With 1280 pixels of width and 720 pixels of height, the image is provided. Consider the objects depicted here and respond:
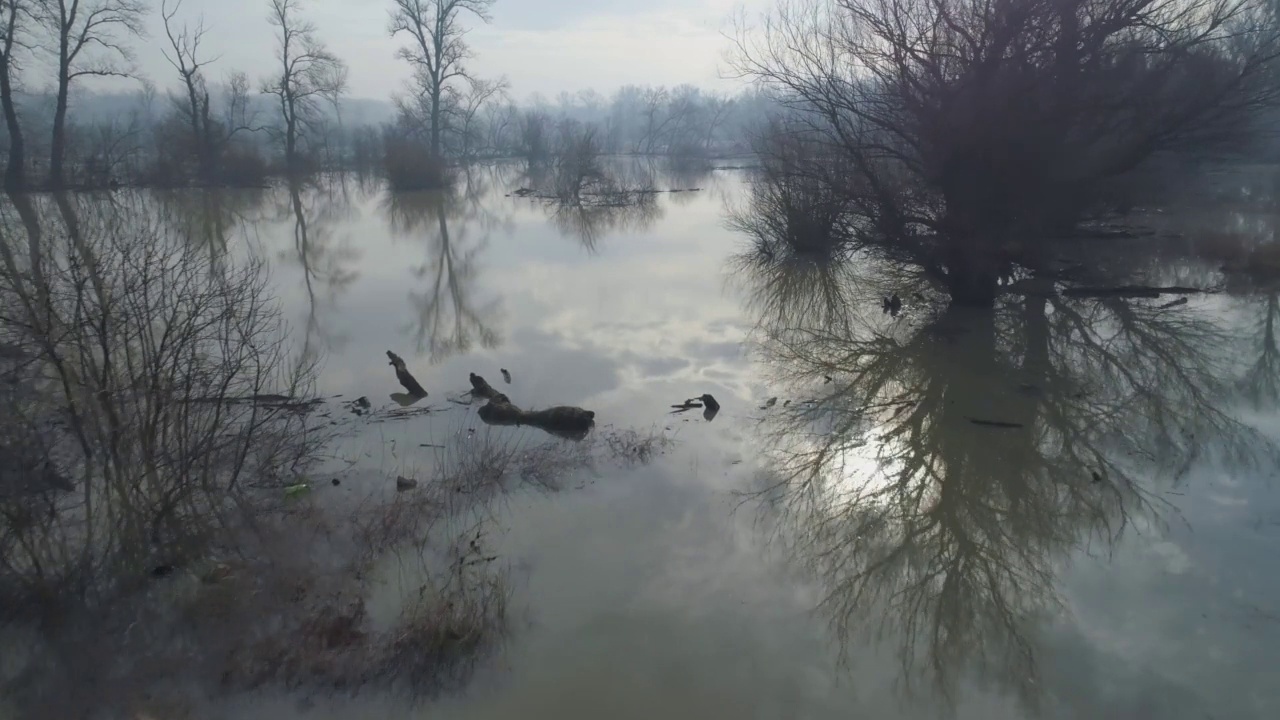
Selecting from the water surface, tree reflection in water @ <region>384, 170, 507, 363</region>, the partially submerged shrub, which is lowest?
the water surface

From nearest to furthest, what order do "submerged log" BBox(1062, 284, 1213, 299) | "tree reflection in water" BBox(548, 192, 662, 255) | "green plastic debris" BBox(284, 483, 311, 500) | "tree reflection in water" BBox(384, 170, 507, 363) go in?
"green plastic debris" BBox(284, 483, 311, 500) → "tree reflection in water" BBox(384, 170, 507, 363) → "submerged log" BBox(1062, 284, 1213, 299) → "tree reflection in water" BBox(548, 192, 662, 255)

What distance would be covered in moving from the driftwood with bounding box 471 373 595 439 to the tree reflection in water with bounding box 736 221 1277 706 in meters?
1.84

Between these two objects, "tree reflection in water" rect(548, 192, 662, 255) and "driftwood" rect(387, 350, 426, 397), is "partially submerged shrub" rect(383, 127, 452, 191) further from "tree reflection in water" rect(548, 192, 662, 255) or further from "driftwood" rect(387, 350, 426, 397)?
"driftwood" rect(387, 350, 426, 397)

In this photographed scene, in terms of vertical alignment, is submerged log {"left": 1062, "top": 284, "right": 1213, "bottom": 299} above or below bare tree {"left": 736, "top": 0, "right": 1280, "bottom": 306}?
below

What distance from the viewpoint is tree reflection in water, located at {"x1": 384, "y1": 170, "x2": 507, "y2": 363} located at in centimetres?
1165

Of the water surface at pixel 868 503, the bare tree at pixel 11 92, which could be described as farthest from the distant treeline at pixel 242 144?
the water surface at pixel 868 503

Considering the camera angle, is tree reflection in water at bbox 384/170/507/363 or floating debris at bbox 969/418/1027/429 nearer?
floating debris at bbox 969/418/1027/429

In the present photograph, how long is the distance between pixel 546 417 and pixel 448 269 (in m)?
10.2

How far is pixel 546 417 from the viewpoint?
7992 mm

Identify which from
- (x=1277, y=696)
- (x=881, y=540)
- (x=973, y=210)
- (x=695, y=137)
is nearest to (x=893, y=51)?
(x=973, y=210)

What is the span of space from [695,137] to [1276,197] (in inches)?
2622

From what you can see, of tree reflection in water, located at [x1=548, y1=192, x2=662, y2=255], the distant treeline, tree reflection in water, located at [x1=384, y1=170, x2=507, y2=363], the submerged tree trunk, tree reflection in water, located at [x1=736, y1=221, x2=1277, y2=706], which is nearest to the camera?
tree reflection in water, located at [x1=736, y1=221, x2=1277, y2=706]

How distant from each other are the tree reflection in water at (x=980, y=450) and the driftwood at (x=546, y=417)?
1.84m

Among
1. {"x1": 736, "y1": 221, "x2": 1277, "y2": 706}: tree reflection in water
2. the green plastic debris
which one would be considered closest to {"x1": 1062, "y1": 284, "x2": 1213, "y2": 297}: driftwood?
{"x1": 736, "y1": 221, "x2": 1277, "y2": 706}: tree reflection in water
